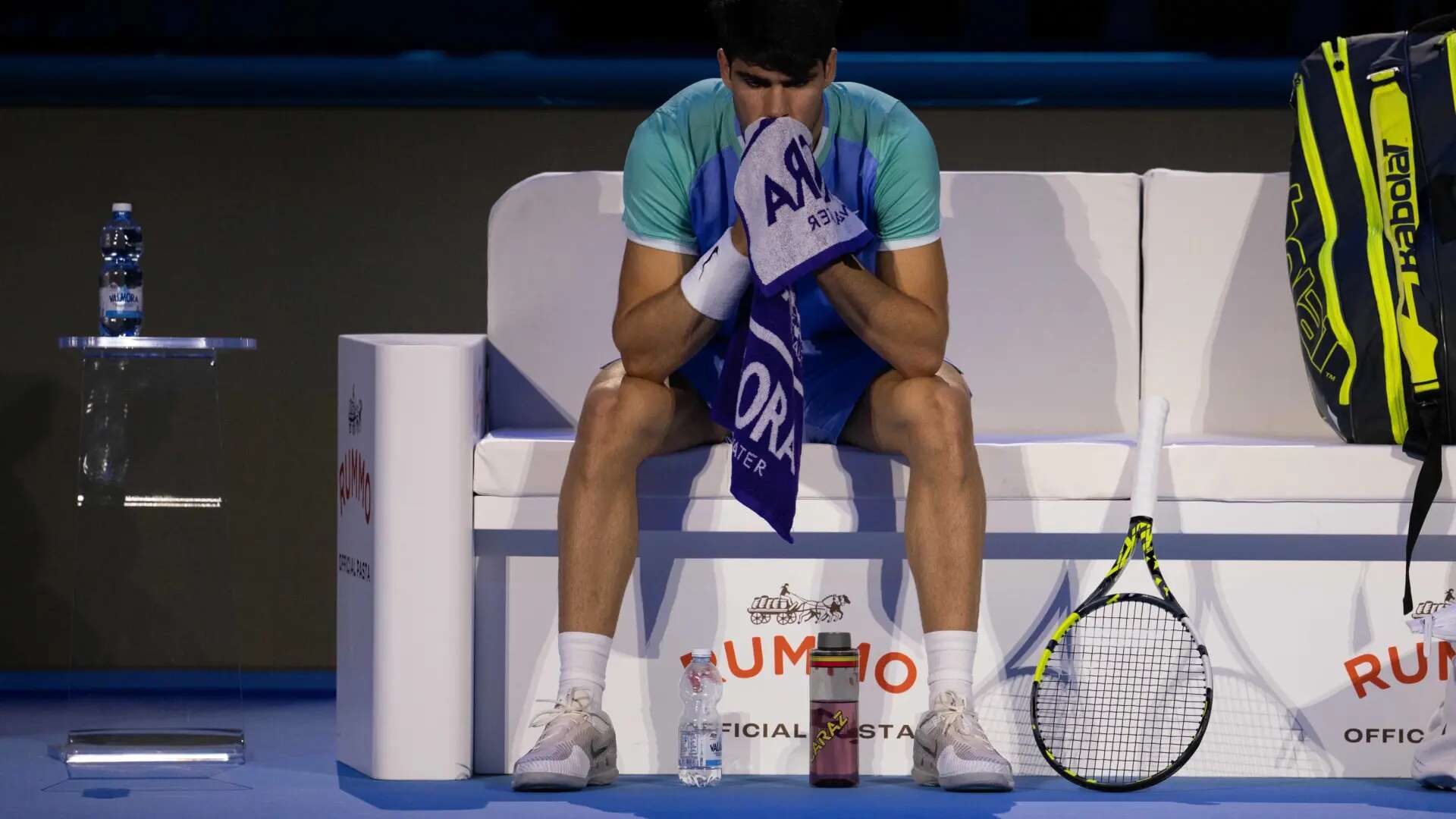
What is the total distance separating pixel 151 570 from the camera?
3814 mm

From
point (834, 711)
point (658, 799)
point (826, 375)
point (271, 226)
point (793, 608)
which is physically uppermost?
point (271, 226)

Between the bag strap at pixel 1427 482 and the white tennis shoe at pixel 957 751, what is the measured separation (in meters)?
Answer: 0.72

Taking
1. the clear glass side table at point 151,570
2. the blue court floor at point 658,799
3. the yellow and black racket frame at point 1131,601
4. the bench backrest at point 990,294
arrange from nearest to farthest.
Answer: the blue court floor at point 658,799 → the yellow and black racket frame at point 1131,601 → the clear glass side table at point 151,570 → the bench backrest at point 990,294

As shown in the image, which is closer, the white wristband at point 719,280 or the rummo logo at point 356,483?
the white wristband at point 719,280

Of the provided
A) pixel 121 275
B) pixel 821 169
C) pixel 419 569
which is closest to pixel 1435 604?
pixel 821 169

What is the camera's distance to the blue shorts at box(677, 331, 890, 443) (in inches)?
127

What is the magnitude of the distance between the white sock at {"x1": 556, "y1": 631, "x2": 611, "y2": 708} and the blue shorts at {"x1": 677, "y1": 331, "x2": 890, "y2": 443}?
1.48 feet

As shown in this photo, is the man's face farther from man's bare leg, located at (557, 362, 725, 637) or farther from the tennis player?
man's bare leg, located at (557, 362, 725, 637)

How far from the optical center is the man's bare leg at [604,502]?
3.02 meters

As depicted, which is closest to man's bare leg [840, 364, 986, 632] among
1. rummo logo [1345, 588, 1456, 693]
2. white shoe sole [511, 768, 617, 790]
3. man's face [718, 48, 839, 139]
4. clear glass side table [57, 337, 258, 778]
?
man's face [718, 48, 839, 139]

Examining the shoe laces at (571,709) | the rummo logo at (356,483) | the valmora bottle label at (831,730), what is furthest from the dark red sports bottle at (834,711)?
the rummo logo at (356,483)

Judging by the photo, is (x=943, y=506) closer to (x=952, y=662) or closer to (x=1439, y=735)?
(x=952, y=662)

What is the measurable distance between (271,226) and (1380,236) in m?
2.32

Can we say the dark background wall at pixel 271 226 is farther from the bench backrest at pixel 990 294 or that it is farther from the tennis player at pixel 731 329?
the tennis player at pixel 731 329
